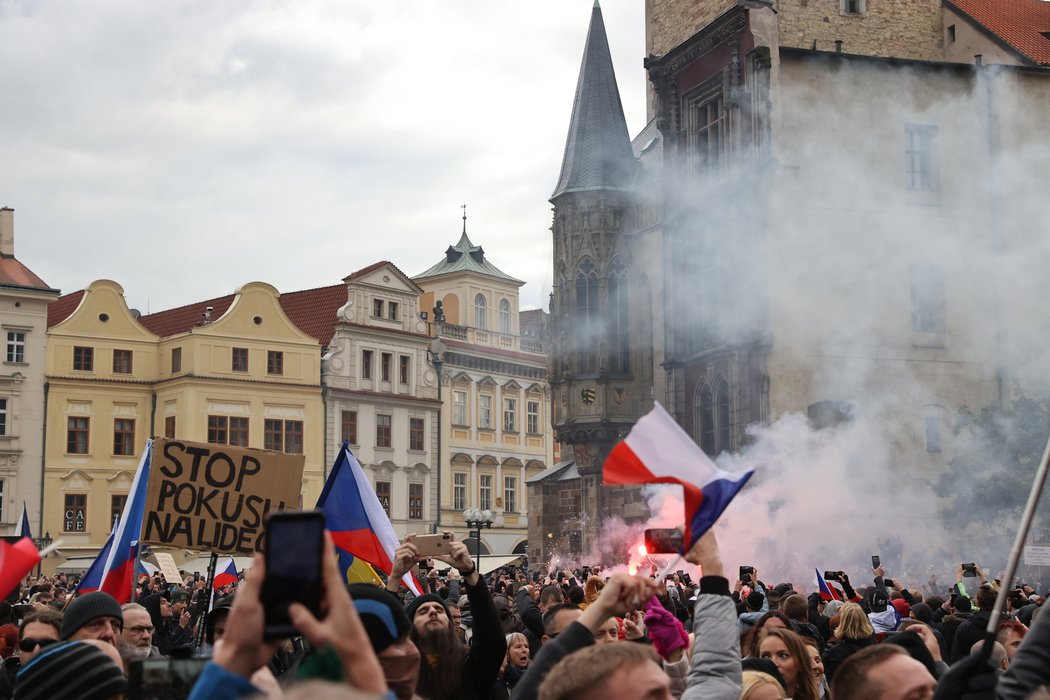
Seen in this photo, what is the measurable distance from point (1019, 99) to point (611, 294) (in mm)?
12310

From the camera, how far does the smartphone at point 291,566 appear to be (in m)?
2.48

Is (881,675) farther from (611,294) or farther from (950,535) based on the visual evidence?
(611,294)

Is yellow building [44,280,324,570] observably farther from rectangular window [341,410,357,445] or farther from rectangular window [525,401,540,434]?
rectangular window [525,401,540,434]

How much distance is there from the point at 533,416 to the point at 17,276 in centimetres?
2525

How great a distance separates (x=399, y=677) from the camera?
438 cm

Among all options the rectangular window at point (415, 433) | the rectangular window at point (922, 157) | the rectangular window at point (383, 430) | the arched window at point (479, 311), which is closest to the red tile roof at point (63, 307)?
the rectangular window at point (383, 430)

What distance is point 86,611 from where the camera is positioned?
6004 mm

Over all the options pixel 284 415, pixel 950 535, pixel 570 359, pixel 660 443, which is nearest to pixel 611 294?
pixel 570 359

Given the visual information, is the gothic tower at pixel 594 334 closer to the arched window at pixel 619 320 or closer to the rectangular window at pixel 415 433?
the arched window at pixel 619 320

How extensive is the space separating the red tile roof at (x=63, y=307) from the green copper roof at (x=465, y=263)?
17.6m

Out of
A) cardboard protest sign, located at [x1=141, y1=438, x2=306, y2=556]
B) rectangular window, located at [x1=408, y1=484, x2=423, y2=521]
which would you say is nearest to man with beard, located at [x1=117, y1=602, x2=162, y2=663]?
cardboard protest sign, located at [x1=141, y1=438, x2=306, y2=556]

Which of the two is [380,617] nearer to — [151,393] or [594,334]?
[594,334]

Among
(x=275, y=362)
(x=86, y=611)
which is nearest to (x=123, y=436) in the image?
(x=275, y=362)

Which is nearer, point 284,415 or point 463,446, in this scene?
point 284,415
